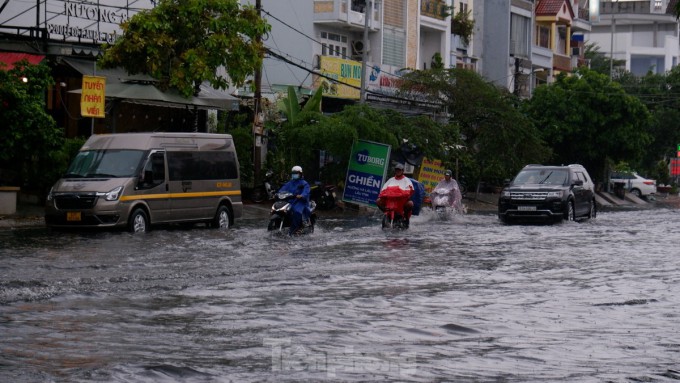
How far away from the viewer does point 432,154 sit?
44.1 m

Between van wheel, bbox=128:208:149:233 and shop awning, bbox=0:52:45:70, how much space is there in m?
6.47

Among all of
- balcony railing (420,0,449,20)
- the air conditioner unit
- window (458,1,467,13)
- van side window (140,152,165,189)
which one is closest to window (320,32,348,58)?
the air conditioner unit

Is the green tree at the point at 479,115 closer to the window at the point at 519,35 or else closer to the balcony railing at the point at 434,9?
the balcony railing at the point at 434,9

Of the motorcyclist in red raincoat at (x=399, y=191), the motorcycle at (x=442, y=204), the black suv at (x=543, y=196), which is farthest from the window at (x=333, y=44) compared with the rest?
the motorcyclist in red raincoat at (x=399, y=191)

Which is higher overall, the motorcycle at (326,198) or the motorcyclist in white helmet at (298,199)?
the motorcyclist in white helmet at (298,199)

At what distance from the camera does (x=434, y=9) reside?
59562 millimetres

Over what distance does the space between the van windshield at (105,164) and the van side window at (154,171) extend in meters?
0.23

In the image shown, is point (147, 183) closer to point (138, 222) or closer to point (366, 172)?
point (138, 222)

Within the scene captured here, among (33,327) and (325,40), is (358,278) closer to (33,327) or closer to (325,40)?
(33,327)

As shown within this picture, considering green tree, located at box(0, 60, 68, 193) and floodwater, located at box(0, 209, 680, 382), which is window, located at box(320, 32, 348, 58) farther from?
floodwater, located at box(0, 209, 680, 382)

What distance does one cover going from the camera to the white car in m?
72.8

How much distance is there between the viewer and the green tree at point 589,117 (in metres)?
64.4

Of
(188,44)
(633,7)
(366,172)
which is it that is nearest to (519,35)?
(366,172)

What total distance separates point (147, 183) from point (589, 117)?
43.8 metres
